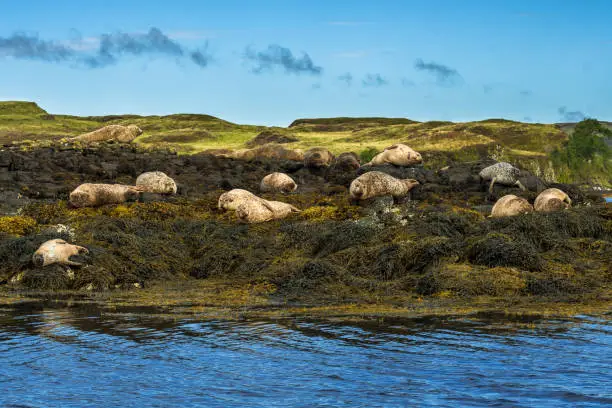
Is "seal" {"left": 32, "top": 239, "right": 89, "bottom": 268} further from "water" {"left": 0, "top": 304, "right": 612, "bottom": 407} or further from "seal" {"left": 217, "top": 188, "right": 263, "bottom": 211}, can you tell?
"seal" {"left": 217, "top": 188, "right": 263, "bottom": 211}

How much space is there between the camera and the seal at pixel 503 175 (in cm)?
3142

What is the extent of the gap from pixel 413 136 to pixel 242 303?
168 metres

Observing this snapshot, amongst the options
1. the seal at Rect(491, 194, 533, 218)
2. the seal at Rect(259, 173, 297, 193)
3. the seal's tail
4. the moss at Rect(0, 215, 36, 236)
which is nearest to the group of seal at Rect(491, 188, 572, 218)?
the seal at Rect(491, 194, 533, 218)

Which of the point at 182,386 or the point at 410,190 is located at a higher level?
the point at 410,190

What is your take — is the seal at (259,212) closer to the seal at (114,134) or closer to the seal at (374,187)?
the seal at (374,187)

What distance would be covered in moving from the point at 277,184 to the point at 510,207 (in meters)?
12.3

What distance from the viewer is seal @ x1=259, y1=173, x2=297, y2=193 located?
3416 cm

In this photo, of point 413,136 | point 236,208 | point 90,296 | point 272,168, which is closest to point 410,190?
point 236,208

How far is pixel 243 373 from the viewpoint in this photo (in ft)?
33.5

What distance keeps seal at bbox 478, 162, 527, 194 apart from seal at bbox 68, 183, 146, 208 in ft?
44.3

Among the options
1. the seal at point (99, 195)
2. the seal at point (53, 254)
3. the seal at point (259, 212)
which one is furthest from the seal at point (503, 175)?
the seal at point (53, 254)

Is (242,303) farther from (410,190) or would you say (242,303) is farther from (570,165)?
(570,165)

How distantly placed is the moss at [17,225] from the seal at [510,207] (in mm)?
13552

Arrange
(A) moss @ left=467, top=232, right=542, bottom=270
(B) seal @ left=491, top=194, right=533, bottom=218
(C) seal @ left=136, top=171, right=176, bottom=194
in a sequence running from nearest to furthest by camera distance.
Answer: (A) moss @ left=467, top=232, right=542, bottom=270
(B) seal @ left=491, top=194, right=533, bottom=218
(C) seal @ left=136, top=171, right=176, bottom=194
